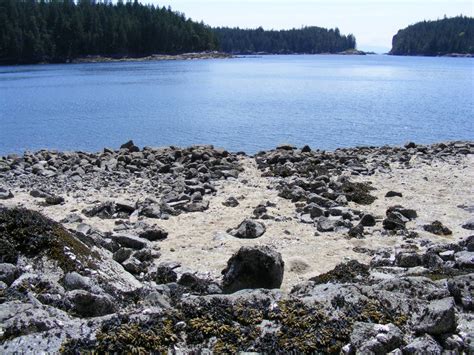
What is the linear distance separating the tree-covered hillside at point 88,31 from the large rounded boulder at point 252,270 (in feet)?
473

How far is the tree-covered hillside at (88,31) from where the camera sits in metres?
142

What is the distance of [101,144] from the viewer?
3653 centimetres

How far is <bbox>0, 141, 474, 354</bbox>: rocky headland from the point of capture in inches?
229

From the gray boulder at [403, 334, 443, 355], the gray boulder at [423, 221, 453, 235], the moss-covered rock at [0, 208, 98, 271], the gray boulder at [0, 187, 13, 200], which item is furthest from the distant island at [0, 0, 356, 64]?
the gray boulder at [403, 334, 443, 355]

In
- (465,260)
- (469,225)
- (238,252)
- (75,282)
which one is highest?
(75,282)

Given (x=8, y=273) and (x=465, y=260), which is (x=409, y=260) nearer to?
(x=465, y=260)

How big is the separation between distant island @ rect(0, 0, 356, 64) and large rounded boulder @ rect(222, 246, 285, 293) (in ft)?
473

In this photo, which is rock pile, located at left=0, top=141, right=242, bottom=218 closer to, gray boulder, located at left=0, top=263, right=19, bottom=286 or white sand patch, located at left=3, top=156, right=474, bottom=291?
white sand patch, located at left=3, top=156, right=474, bottom=291

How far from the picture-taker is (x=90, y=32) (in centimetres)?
15688

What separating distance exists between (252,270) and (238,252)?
16.5 inches

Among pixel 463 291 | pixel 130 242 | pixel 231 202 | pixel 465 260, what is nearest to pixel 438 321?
pixel 463 291

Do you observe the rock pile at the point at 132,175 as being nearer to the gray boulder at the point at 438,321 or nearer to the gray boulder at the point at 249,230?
the gray boulder at the point at 249,230

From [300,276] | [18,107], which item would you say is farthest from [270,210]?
[18,107]

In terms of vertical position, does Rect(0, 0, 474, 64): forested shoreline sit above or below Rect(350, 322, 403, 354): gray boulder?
above
